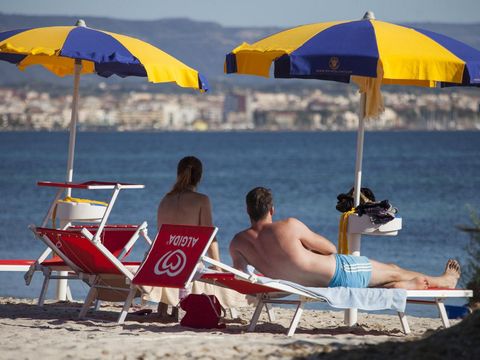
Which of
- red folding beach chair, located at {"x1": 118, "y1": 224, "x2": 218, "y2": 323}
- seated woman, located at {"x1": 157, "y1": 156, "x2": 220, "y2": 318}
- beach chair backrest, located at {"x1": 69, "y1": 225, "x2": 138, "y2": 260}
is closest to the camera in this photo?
red folding beach chair, located at {"x1": 118, "y1": 224, "x2": 218, "y2": 323}

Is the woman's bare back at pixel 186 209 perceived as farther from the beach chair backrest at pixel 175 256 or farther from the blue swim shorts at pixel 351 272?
the blue swim shorts at pixel 351 272

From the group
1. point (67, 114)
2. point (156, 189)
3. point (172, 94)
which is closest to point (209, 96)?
point (172, 94)

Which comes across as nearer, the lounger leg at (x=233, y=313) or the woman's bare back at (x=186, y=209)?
the woman's bare back at (x=186, y=209)

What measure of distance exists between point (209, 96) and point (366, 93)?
433 feet

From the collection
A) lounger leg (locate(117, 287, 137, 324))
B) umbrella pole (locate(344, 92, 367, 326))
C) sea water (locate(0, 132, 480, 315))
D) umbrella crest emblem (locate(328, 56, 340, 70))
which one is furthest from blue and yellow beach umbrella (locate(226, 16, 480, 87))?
sea water (locate(0, 132, 480, 315))

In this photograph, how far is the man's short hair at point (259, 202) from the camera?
636 cm

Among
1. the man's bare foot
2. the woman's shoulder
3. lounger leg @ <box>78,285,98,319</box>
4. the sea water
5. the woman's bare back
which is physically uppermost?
the woman's shoulder

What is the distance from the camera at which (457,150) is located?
75.4 meters

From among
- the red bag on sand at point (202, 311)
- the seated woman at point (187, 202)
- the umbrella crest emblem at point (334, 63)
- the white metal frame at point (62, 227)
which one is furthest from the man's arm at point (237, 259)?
the umbrella crest emblem at point (334, 63)

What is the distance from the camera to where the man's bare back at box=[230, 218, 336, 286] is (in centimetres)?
636

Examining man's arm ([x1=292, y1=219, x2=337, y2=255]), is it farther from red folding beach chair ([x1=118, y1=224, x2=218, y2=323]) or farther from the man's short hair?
red folding beach chair ([x1=118, y1=224, x2=218, y2=323])

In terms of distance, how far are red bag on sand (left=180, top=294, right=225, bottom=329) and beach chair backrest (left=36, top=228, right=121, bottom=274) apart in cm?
45

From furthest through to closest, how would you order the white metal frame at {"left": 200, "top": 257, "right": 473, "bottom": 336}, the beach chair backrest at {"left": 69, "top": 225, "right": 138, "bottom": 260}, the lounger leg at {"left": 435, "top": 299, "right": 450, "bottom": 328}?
the beach chair backrest at {"left": 69, "top": 225, "right": 138, "bottom": 260} < the lounger leg at {"left": 435, "top": 299, "right": 450, "bottom": 328} < the white metal frame at {"left": 200, "top": 257, "right": 473, "bottom": 336}

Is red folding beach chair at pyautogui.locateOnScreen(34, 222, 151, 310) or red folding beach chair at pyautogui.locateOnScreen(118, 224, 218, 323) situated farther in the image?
red folding beach chair at pyautogui.locateOnScreen(34, 222, 151, 310)
